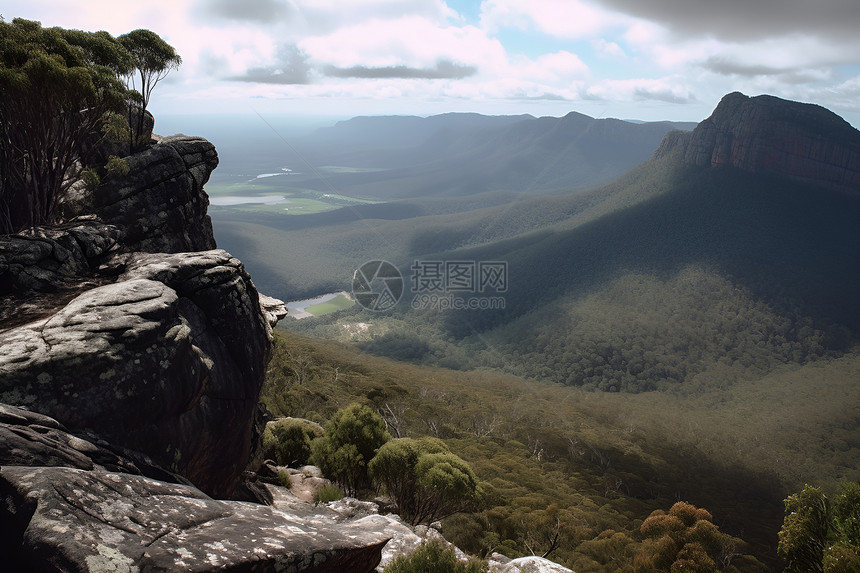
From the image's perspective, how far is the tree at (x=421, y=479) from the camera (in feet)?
101

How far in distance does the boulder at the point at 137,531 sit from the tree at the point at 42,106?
17.6 meters

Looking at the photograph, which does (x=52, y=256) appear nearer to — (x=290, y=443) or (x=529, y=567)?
(x=290, y=443)

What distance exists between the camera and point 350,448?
3319 centimetres

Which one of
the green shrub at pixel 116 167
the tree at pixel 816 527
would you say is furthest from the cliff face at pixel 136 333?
the tree at pixel 816 527

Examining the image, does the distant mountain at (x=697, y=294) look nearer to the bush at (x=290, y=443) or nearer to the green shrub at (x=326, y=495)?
the bush at (x=290, y=443)

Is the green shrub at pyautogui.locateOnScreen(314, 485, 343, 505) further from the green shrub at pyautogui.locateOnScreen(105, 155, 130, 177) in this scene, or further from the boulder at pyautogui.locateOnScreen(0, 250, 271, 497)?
the green shrub at pyautogui.locateOnScreen(105, 155, 130, 177)

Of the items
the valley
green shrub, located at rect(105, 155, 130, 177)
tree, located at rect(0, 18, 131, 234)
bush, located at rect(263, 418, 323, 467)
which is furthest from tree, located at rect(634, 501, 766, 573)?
tree, located at rect(0, 18, 131, 234)

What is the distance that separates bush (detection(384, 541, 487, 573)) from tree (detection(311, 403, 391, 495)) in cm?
1655

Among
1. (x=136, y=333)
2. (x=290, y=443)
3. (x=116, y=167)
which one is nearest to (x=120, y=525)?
(x=136, y=333)

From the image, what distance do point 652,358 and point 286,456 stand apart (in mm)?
145761

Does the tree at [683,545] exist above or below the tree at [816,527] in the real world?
below

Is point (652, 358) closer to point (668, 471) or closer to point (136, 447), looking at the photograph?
point (668, 471)

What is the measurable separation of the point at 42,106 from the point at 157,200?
622 centimetres

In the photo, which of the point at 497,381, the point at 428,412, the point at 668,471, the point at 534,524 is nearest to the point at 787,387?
the point at 668,471
